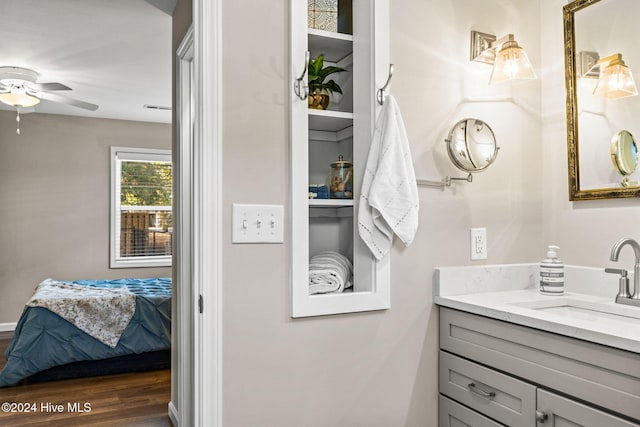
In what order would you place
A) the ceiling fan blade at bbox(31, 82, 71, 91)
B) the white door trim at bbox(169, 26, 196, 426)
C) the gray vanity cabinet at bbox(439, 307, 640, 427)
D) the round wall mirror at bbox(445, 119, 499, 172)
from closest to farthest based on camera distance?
1. the gray vanity cabinet at bbox(439, 307, 640, 427)
2. the round wall mirror at bbox(445, 119, 499, 172)
3. the white door trim at bbox(169, 26, 196, 426)
4. the ceiling fan blade at bbox(31, 82, 71, 91)

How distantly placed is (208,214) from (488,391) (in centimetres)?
108

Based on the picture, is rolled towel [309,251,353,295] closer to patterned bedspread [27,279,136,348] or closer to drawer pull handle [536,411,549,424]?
drawer pull handle [536,411,549,424]

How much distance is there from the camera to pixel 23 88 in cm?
401

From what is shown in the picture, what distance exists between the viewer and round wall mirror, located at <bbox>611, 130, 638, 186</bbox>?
67.7 inches

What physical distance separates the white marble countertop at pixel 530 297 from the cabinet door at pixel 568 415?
192 millimetres

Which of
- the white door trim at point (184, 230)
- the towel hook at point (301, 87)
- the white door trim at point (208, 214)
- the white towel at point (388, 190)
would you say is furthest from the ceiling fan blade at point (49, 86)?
the white towel at point (388, 190)

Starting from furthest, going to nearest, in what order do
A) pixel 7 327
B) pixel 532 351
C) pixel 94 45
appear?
pixel 7 327 → pixel 94 45 → pixel 532 351

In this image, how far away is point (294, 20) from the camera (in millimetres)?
1607

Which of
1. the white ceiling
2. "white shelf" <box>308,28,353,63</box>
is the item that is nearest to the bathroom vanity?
"white shelf" <box>308,28,353,63</box>

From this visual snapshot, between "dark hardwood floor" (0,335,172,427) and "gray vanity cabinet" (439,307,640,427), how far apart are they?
198 cm

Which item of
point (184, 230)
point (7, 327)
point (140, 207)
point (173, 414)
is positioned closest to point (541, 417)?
point (184, 230)

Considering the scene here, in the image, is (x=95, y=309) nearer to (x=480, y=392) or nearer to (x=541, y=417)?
(x=480, y=392)

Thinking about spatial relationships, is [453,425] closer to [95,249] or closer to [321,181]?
[321,181]

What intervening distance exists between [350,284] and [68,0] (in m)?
2.42
